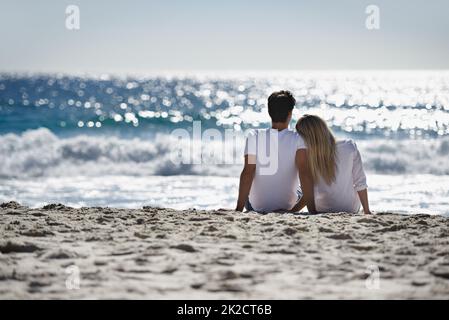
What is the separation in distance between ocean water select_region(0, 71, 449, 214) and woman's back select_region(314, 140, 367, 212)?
278 cm

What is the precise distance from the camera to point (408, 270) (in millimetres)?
3816

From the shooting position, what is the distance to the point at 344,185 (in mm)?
5852

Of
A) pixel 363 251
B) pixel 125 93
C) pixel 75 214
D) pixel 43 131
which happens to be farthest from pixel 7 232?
pixel 125 93

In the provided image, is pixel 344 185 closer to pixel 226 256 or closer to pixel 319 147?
pixel 319 147

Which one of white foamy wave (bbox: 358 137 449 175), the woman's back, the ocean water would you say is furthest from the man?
white foamy wave (bbox: 358 137 449 175)

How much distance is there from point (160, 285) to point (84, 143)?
14918mm

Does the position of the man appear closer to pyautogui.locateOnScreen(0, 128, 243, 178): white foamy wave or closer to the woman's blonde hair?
the woman's blonde hair

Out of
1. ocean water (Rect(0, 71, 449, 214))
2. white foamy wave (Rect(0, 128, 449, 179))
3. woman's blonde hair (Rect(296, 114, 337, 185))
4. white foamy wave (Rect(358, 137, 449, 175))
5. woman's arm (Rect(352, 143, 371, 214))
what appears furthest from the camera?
white foamy wave (Rect(0, 128, 449, 179))

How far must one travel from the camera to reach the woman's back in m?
5.75

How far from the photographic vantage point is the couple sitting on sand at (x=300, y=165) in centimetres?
565

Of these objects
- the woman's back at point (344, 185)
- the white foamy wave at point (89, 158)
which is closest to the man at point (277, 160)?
the woman's back at point (344, 185)

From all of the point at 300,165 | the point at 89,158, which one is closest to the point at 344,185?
the point at 300,165

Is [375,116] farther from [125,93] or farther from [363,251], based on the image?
[363,251]

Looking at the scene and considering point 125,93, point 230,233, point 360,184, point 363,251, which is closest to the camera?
point 363,251
